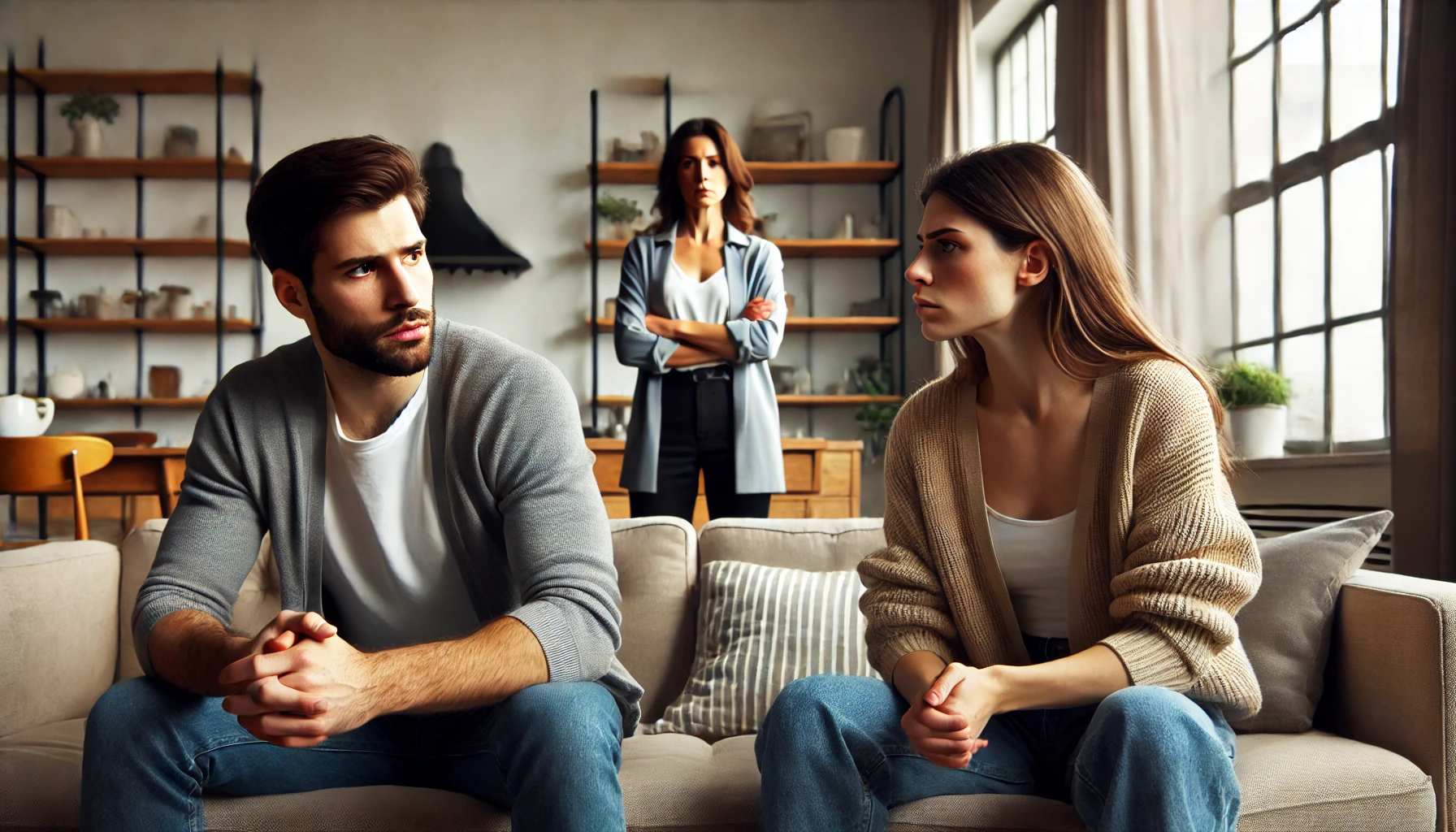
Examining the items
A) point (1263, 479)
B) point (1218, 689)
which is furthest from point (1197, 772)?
point (1263, 479)

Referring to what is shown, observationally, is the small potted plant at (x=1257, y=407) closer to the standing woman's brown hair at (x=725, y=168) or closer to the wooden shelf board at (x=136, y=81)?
the standing woman's brown hair at (x=725, y=168)

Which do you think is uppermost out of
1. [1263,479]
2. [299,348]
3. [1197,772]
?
[299,348]

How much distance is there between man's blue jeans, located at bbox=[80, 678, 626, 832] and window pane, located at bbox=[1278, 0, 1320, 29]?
9.44 feet

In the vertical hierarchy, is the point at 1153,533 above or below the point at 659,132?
below

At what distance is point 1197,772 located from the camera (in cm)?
110

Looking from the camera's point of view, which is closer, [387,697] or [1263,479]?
[387,697]

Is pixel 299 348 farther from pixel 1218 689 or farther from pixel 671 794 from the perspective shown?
pixel 1218 689

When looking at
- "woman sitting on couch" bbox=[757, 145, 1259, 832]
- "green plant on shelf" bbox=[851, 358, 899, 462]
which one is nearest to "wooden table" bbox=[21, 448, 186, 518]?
"woman sitting on couch" bbox=[757, 145, 1259, 832]

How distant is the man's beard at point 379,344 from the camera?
1.35 meters

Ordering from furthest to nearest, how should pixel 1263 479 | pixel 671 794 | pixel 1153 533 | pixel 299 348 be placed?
pixel 1263 479, pixel 299 348, pixel 671 794, pixel 1153 533

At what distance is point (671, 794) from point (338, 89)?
5.25 meters

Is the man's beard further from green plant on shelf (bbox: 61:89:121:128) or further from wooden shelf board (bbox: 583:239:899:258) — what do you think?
green plant on shelf (bbox: 61:89:121:128)

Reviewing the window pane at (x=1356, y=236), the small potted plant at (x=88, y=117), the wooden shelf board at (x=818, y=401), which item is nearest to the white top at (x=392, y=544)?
the window pane at (x=1356, y=236)

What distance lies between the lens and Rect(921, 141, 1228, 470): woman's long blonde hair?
1361 mm
